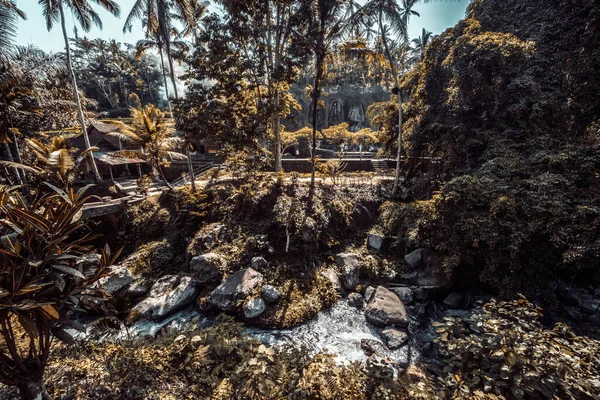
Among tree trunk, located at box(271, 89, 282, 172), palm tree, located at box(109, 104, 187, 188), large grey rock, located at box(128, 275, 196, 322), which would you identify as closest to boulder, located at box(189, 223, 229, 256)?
large grey rock, located at box(128, 275, 196, 322)

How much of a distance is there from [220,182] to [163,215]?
11.6 feet

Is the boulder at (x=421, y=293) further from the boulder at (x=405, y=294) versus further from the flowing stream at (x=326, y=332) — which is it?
the flowing stream at (x=326, y=332)

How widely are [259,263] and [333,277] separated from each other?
3.09 meters

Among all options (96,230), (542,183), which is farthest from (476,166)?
(96,230)

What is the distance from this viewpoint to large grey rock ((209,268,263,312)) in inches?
316

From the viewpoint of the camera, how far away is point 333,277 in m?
9.46

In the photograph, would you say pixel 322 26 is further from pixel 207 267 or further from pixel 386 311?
pixel 386 311

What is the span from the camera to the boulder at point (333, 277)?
30.2 feet

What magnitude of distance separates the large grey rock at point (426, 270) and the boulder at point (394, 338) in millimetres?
2585

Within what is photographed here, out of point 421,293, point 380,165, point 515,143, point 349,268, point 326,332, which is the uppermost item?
point 515,143

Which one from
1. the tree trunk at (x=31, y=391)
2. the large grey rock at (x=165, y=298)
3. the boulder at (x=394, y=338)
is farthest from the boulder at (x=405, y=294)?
the tree trunk at (x=31, y=391)

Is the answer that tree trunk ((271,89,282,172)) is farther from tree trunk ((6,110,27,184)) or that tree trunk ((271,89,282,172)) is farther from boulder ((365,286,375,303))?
tree trunk ((6,110,27,184))

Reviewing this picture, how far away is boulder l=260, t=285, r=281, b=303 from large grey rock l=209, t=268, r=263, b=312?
1.17 ft

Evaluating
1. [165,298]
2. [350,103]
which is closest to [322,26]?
[165,298]
